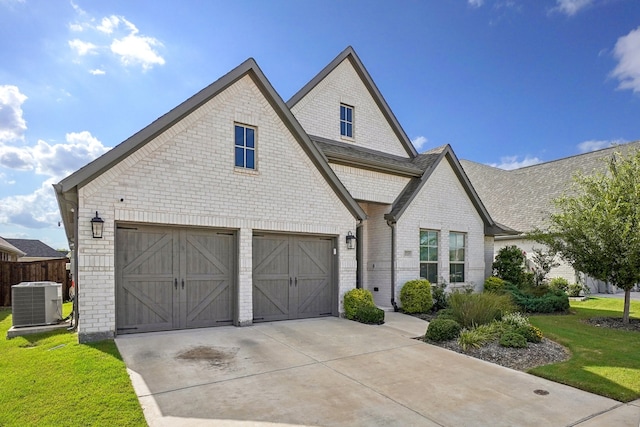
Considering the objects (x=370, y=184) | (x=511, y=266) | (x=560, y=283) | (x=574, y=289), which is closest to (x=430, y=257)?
(x=370, y=184)

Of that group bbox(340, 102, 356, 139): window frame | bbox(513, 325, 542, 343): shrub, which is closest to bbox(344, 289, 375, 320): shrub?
bbox(513, 325, 542, 343): shrub

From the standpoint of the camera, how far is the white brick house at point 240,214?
26.4 ft

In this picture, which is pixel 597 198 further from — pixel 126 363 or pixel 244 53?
pixel 126 363

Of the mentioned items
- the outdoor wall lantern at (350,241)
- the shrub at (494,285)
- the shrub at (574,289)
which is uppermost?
the outdoor wall lantern at (350,241)

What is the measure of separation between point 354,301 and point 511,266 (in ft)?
30.8

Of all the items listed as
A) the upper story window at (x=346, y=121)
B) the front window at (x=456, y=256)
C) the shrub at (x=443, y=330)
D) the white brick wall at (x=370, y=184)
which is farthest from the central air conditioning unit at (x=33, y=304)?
the front window at (x=456, y=256)

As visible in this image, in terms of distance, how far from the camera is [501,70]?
1580 centimetres

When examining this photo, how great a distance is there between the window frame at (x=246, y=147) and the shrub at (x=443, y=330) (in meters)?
6.08

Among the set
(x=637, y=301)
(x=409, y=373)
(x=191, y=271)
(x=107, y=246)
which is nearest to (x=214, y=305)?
(x=191, y=271)

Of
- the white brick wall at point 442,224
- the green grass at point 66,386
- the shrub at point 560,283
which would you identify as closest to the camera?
the green grass at point 66,386

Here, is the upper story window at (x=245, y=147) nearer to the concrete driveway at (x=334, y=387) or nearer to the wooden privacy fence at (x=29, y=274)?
the concrete driveway at (x=334, y=387)

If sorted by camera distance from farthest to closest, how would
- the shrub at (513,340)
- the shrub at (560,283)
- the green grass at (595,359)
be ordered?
the shrub at (560,283), the shrub at (513,340), the green grass at (595,359)

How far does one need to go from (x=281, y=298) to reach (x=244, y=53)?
6849mm

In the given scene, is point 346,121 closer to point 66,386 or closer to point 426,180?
point 426,180
